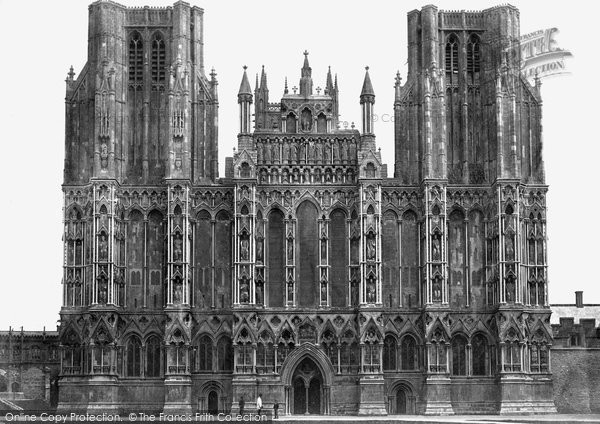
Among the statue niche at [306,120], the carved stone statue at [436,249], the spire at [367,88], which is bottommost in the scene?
the carved stone statue at [436,249]

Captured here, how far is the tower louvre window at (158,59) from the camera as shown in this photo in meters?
93.2

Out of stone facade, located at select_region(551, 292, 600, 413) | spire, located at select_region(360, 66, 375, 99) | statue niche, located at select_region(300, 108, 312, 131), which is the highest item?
spire, located at select_region(360, 66, 375, 99)

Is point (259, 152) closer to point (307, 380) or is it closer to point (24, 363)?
point (307, 380)

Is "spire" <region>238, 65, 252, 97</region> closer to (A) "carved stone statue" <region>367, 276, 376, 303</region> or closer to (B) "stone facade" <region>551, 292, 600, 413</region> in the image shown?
(A) "carved stone statue" <region>367, 276, 376, 303</region>

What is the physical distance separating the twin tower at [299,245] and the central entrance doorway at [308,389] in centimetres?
9

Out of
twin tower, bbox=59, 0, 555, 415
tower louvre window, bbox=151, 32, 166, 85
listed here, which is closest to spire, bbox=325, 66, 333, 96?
twin tower, bbox=59, 0, 555, 415

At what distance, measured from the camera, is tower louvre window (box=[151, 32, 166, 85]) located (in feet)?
306

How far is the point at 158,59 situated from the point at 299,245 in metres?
16.3

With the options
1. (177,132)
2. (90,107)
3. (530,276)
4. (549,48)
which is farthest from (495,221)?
(90,107)

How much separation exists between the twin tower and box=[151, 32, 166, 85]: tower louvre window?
13.7 inches

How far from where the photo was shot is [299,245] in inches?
3558

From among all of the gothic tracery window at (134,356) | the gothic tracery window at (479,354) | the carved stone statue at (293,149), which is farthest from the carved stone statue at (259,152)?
the gothic tracery window at (479,354)

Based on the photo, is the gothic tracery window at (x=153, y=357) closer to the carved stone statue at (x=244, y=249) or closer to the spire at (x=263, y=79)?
the carved stone statue at (x=244, y=249)

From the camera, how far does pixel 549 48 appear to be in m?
84.6
